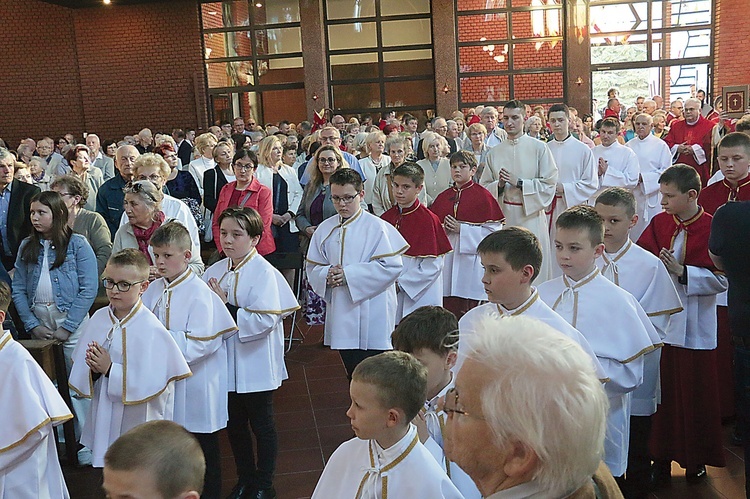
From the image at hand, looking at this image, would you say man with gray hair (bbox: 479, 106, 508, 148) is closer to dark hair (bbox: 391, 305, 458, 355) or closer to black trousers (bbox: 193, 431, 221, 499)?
black trousers (bbox: 193, 431, 221, 499)

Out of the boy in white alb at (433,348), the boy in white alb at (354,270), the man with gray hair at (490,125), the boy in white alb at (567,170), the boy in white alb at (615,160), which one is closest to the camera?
the boy in white alb at (433,348)

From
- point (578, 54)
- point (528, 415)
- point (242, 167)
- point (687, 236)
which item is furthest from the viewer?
point (578, 54)

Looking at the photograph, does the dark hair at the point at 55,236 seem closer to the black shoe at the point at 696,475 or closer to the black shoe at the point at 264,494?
the black shoe at the point at 264,494

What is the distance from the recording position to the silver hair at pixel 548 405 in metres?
1.53

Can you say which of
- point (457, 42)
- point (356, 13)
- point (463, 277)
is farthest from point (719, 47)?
point (463, 277)

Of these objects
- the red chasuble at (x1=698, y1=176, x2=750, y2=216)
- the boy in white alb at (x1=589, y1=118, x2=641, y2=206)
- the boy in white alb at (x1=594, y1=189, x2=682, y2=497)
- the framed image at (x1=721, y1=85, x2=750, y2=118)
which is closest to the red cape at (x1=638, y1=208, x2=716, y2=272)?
the boy in white alb at (x1=594, y1=189, x2=682, y2=497)

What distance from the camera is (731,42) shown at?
1889 cm

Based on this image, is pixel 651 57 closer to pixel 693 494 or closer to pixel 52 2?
pixel 52 2

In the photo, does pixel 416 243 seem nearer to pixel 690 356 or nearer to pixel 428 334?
pixel 690 356

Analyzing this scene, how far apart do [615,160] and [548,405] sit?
8625 mm

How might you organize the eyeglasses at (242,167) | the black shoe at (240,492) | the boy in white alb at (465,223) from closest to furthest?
1. the black shoe at (240,492)
2. the boy in white alb at (465,223)
3. the eyeglasses at (242,167)

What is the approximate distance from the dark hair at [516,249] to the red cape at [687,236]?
1463 mm

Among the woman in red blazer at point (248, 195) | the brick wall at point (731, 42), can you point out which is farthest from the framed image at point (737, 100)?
the brick wall at point (731, 42)


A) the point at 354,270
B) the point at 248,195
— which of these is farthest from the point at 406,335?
the point at 248,195
